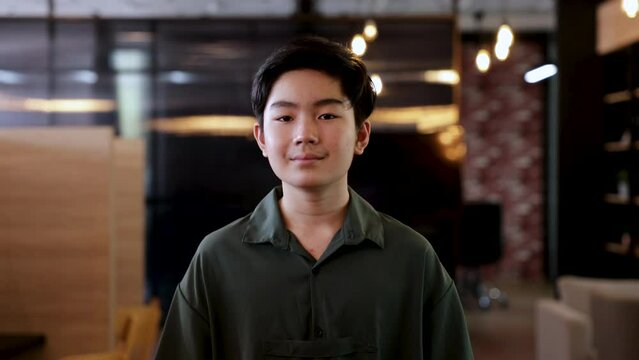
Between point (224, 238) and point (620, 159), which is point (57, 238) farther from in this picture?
point (620, 159)

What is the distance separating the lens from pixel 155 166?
7340 millimetres

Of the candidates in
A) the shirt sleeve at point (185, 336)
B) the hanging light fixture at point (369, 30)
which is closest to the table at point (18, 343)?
the shirt sleeve at point (185, 336)

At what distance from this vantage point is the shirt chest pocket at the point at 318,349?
3.59ft

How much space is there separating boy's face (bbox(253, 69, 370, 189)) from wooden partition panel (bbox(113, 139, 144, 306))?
4.13 m

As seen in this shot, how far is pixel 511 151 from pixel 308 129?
10551 mm

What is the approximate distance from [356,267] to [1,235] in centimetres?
258

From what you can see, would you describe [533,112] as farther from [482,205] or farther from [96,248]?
[96,248]

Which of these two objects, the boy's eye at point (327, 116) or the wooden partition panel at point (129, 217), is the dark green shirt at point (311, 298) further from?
the wooden partition panel at point (129, 217)

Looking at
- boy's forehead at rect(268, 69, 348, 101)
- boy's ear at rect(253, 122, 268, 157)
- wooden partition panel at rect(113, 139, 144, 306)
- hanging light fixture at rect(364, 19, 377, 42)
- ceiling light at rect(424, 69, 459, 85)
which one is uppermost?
hanging light fixture at rect(364, 19, 377, 42)

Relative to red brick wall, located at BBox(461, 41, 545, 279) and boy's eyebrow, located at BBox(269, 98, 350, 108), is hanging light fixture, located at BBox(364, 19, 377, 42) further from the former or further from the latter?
boy's eyebrow, located at BBox(269, 98, 350, 108)

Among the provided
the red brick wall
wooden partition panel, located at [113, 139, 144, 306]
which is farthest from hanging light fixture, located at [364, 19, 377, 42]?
the red brick wall

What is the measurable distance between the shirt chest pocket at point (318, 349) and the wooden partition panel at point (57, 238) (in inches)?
95.6

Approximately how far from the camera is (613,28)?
25.2 feet

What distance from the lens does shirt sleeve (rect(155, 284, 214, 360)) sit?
3.76ft
